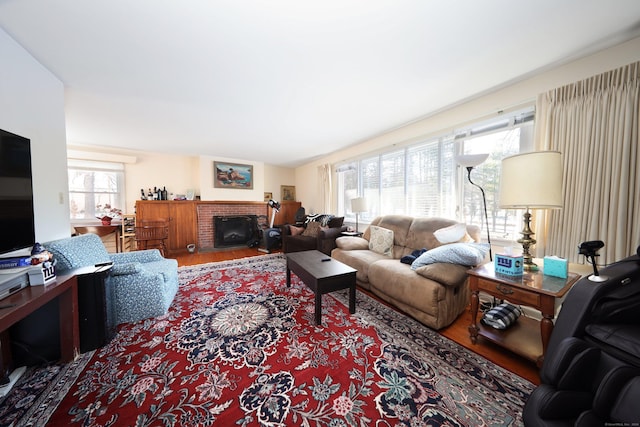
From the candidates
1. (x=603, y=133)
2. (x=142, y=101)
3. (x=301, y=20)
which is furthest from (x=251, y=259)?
(x=603, y=133)

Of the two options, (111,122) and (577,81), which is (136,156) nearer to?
(111,122)

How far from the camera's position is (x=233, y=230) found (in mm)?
5180

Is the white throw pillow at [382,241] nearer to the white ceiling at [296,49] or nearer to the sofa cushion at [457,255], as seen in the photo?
the sofa cushion at [457,255]

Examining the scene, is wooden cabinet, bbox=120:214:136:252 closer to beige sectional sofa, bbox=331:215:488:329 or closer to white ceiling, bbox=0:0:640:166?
white ceiling, bbox=0:0:640:166

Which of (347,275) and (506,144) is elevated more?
(506,144)

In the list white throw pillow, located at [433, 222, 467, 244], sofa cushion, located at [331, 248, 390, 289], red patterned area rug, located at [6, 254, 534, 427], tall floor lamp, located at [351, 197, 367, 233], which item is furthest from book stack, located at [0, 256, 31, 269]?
tall floor lamp, located at [351, 197, 367, 233]

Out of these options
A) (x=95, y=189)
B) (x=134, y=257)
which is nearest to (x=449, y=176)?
(x=134, y=257)

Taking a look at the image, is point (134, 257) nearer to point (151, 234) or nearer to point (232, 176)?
point (151, 234)

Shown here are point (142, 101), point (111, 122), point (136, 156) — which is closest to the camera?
point (142, 101)

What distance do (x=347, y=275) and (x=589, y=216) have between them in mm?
2078

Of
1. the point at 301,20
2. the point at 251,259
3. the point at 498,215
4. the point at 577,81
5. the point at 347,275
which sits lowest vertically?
the point at 251,259

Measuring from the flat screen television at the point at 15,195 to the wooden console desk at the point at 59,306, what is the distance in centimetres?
28

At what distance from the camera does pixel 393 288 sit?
203 cm

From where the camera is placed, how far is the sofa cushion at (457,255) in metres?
1.76
